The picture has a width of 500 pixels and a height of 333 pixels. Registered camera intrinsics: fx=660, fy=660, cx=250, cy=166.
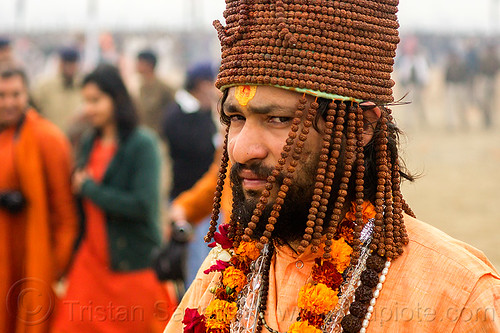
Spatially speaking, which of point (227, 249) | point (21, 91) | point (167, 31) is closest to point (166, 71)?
point (167, 31)

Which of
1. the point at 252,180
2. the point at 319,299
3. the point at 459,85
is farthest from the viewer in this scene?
the point at 459,85

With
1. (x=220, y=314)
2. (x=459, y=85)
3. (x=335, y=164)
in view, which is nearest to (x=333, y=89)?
(x=335, y=164)

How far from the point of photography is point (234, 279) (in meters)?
2.57

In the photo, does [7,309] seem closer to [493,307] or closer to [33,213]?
[33,213]

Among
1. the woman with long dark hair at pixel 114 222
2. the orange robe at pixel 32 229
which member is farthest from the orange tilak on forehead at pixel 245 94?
the orange robe at pixel 32 229

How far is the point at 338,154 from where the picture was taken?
7.45 feet

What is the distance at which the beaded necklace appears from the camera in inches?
87.1

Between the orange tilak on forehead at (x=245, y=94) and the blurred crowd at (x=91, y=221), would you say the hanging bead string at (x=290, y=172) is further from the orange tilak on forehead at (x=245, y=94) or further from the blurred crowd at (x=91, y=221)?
the blurred crowd at (x=91, y=221)

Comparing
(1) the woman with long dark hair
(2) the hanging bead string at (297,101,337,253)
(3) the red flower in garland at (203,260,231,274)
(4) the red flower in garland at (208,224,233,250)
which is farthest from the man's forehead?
(1) the woman with long dark hair

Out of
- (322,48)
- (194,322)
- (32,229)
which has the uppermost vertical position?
(322,48)

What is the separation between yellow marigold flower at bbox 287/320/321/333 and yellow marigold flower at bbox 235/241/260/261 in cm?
40

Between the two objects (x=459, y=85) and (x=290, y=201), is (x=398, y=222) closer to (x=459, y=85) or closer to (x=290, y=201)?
(x=290, y=201)

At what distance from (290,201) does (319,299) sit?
1.16 ft

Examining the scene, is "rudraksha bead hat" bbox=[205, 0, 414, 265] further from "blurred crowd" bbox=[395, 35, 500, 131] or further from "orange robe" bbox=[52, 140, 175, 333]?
"blurred crowd" bbox=[395, 35, 500, 131]
